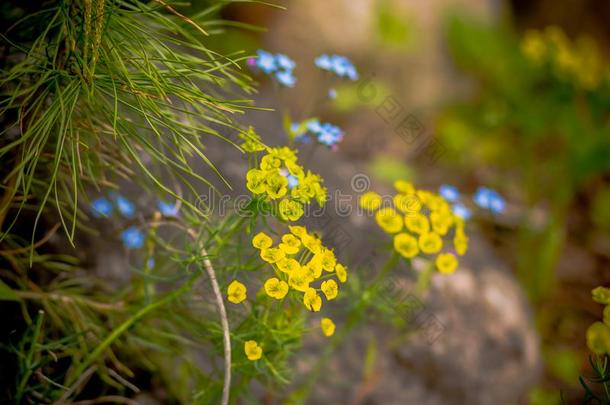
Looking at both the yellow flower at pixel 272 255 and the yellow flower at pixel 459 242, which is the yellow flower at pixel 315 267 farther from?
the yellow flower at pixel 459 242

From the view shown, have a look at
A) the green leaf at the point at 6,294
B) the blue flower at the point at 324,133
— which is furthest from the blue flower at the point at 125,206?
the blue flower at the point at 324,133

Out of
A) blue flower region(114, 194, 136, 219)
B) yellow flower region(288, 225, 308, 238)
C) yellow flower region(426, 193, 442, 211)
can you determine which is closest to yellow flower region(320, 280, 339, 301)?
yellow flower region(288, 225, 308, 238)

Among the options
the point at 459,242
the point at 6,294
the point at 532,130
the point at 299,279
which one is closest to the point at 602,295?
the point at 459,242

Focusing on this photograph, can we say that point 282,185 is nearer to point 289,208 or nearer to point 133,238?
point 289,208

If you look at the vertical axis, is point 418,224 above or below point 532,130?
A: above

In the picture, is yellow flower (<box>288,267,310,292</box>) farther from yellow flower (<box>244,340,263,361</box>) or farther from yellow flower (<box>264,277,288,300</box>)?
yellow flower (<box>244,340,263,361</box>)
